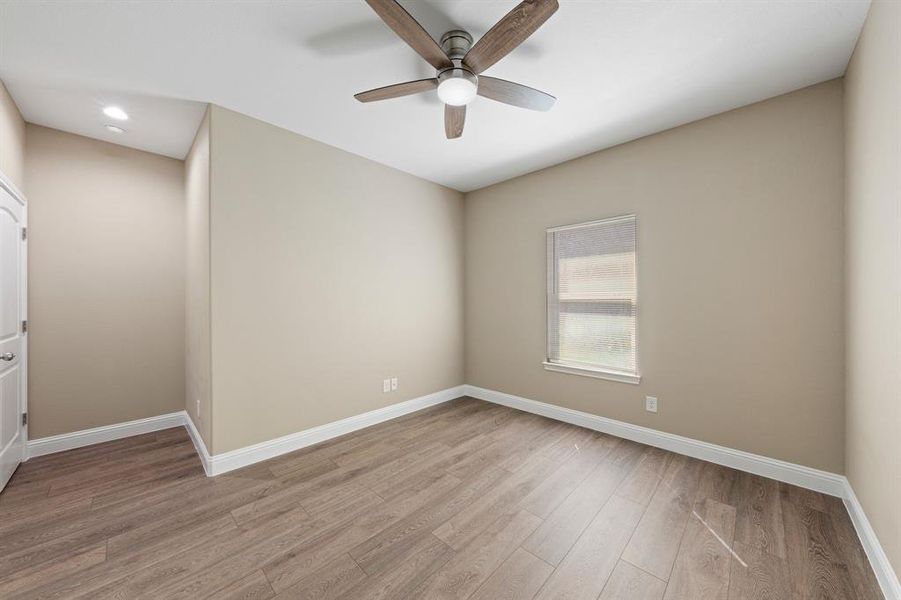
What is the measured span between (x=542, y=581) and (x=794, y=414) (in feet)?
7.00

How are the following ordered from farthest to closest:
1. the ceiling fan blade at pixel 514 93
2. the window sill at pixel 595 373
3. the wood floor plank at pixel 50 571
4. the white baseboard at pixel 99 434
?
the window sill at pixel 595 373, the white baseboard at pixel 99 434, the ceiling fan blade at pixel 514 93, the wood floor plank at pixel 50 571

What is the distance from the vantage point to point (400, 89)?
203cm

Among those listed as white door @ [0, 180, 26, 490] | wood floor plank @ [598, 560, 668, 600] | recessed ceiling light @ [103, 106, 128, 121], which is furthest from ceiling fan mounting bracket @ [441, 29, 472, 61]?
white door @ [0, 180, 26, 490]

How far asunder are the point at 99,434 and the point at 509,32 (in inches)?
174

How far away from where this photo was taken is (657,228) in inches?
117

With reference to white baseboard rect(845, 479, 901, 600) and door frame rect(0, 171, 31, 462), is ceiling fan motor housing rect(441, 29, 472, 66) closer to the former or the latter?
white baseboard rect(845, 479, 901, 600)

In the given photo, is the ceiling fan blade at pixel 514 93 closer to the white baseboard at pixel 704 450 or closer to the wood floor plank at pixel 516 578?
the wood floor plank at pixel 516 578

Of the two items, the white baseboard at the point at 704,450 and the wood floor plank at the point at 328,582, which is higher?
the white baseboard at the point at 704,450

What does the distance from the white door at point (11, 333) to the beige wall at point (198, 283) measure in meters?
1.03

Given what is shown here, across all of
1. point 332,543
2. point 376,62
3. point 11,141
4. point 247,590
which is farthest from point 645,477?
point 11,141

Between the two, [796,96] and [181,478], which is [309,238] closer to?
[181,478]

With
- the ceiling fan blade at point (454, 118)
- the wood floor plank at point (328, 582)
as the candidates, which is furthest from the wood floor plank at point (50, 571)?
the ceiling fan blade at point (454, 118)

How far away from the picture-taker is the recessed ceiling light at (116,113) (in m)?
2.59

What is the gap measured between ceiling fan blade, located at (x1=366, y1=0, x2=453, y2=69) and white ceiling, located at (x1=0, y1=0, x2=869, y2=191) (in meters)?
0.19
